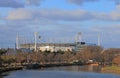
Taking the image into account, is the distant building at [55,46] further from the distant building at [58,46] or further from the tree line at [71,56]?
the tree line at [71,56]

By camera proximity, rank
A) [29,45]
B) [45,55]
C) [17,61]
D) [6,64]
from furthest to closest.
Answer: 1. [29,45]
2. [45,55]
3. [17,61]
4. [6,64]

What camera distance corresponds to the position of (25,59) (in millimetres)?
102500

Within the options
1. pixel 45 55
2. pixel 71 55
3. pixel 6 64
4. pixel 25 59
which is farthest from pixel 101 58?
pixel 6 64

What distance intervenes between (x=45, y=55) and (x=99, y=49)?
95.0 ft

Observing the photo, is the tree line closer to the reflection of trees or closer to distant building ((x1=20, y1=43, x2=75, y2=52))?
the reflection of trees

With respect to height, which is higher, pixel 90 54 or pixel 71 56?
pixel 90 54

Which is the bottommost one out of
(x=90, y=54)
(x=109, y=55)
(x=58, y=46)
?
(x=109, y=55)

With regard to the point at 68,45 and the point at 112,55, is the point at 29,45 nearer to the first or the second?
the point at 68,45

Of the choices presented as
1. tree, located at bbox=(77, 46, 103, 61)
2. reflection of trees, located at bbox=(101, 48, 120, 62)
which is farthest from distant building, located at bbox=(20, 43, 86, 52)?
reflection of trees, located at bbox=(101, 48, 120, 62)

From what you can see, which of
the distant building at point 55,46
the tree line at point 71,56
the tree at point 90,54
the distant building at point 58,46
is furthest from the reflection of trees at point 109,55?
the distant building at point 55,46

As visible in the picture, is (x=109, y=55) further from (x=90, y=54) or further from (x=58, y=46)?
(x=58, y=46)

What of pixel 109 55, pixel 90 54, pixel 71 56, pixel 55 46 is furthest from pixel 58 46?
pixel 109 55

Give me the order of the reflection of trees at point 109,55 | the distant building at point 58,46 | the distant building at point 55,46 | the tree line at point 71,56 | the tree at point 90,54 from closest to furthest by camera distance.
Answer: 1. the tree line at point 71,56
2. the reflection of trees at point 109,55
3. the tree at point 90,54
4. the distant building at point 58,46
5. the distant building at point 55,46

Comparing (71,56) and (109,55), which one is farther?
(71,56)
